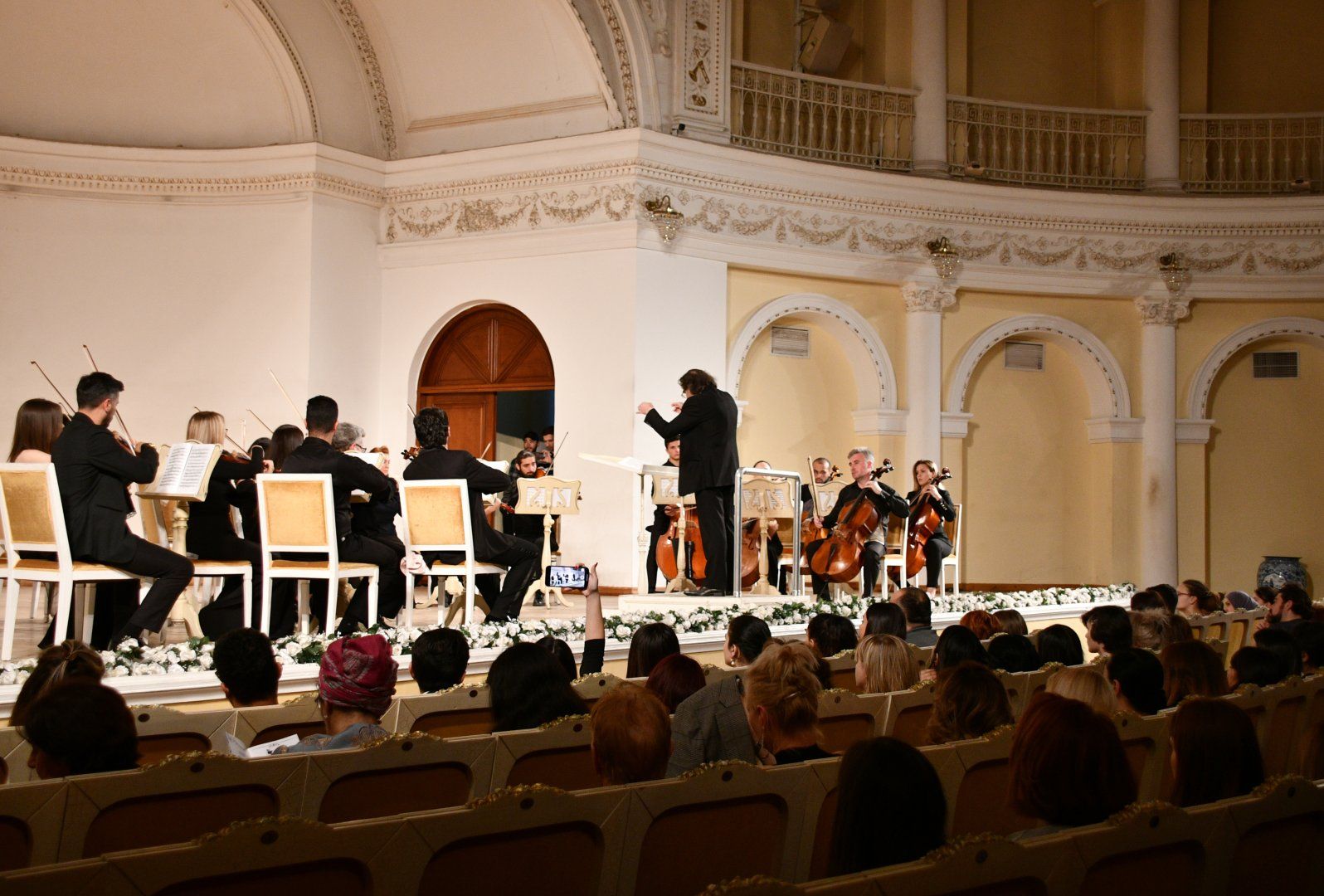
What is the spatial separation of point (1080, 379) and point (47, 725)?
12.1 metres

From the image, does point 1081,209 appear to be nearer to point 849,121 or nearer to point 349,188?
point 849,121

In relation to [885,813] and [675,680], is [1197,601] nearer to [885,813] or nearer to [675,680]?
[675,680]

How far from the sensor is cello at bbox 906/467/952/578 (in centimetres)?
942

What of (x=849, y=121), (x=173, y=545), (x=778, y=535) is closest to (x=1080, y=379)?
(x=849, y=121)

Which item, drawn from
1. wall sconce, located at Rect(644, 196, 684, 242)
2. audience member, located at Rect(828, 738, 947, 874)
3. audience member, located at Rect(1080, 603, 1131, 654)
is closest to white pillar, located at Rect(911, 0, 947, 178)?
wall sconce, located at Rect(644, 196, 684, 242)

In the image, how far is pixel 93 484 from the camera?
17.2ft

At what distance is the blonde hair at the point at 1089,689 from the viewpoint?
10.4 ft

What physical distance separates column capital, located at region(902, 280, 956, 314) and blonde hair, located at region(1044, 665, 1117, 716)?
A: 355 inches

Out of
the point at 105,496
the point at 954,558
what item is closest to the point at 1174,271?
the point at 954,558

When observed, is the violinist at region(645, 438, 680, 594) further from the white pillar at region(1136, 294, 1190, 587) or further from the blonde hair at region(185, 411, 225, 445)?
the white pillar at region(1136, 294, 1190, 587)

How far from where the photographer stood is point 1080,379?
1308cm

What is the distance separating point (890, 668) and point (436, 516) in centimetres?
329

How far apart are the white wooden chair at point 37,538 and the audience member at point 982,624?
349 cm

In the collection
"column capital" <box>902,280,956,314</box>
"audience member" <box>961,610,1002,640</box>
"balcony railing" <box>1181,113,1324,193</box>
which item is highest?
"balcony railing" <box>1181,113,1324,193</box>
